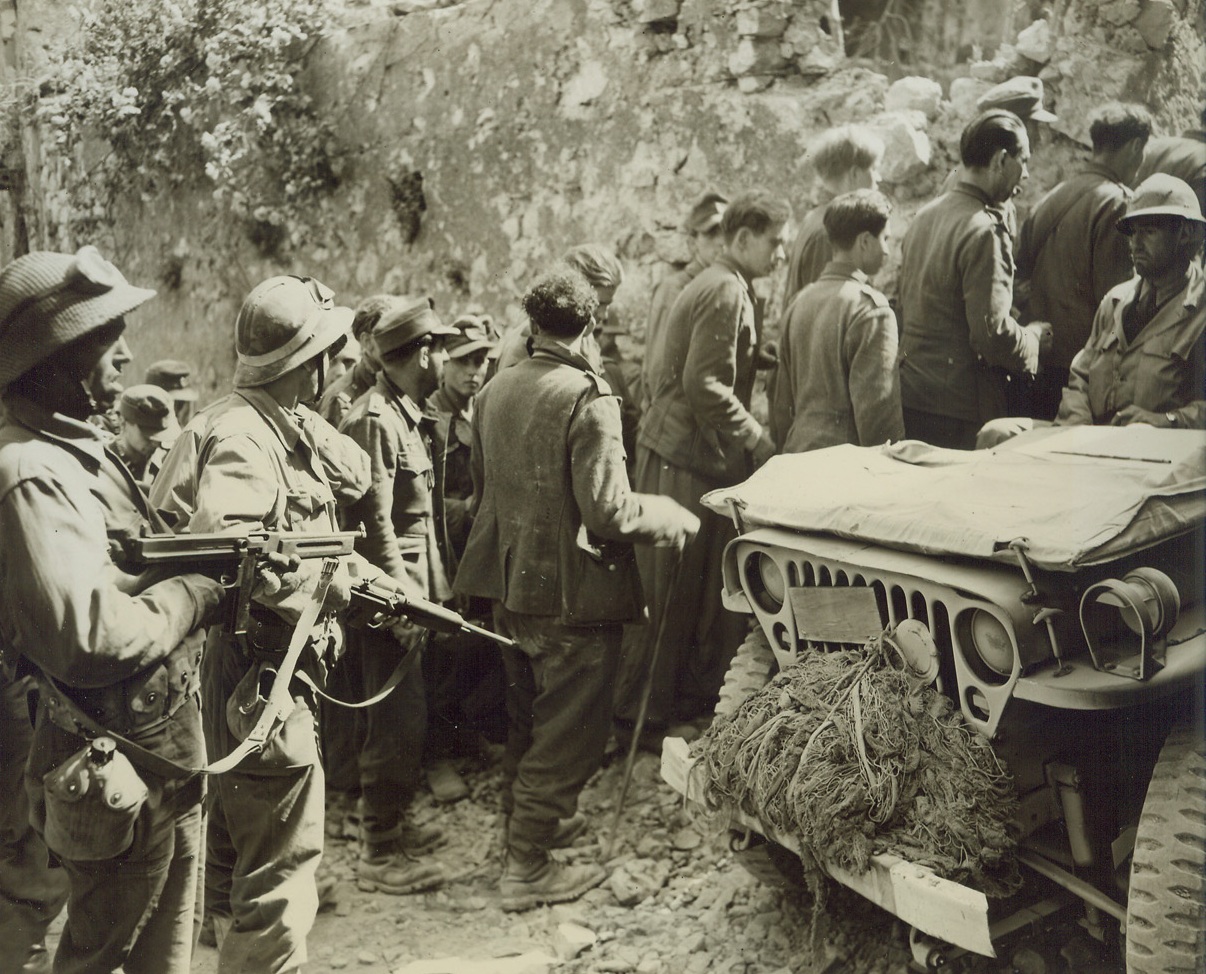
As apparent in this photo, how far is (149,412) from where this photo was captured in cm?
557

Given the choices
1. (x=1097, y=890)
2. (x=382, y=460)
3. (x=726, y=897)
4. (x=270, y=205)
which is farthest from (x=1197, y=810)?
(x=270, y=205)

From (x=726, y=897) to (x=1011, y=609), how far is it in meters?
1.93

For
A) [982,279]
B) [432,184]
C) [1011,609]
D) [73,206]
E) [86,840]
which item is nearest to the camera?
[86,840]

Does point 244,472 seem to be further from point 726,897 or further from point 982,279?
point 982,279

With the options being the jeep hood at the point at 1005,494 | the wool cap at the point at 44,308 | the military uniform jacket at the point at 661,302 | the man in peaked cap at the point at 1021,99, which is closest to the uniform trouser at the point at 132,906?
the wool cap at the point at 44,308

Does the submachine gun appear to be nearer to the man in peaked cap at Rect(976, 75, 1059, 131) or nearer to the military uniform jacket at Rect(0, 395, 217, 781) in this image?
the military uniform jacket at Rect(0, 395, 217, 781)

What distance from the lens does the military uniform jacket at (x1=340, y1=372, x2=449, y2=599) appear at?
4.39 m

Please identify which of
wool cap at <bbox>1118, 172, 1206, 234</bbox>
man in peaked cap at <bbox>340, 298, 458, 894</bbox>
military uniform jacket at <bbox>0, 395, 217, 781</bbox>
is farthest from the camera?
man in peaked cap at <bbox>340, 298, 458, 894</bbox>

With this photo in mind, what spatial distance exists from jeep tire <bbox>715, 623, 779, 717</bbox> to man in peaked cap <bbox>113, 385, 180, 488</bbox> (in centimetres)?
325

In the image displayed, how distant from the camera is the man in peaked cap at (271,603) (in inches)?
129

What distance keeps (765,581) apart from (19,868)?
8.53ft

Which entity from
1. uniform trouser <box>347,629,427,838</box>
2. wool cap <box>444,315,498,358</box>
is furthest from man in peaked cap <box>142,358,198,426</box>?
uniform trouser <box>347,629,427,838</box>

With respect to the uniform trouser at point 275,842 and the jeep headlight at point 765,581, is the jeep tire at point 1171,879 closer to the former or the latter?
the jeep headlight at point 765,581

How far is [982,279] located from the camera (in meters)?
4.98
